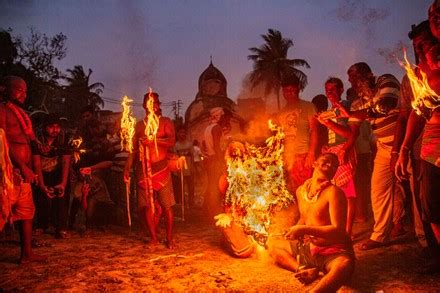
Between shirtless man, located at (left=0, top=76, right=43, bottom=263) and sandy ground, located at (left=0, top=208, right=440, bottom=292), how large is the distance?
22.0 inches

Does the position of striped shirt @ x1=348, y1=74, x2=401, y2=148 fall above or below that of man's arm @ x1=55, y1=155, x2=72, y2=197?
above

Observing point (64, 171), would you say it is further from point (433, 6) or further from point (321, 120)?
point (433, 6)

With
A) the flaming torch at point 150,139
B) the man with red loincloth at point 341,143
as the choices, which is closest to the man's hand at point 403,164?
the man with red loincloth at point 341,143

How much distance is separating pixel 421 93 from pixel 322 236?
1883 mm

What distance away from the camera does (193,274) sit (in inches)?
193

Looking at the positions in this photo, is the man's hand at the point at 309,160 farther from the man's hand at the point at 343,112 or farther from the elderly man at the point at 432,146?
the elderly man at the point at 432,146

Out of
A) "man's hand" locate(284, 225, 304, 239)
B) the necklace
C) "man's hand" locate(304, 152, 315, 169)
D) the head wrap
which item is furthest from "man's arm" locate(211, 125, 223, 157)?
the head wrap

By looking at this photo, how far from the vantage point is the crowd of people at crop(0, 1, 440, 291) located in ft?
13.6

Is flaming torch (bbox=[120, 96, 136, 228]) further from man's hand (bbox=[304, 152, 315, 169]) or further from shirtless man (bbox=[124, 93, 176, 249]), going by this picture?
man's hand (bbox=[304, 152, 315, 169])

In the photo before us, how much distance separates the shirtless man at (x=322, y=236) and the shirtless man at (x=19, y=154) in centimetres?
375

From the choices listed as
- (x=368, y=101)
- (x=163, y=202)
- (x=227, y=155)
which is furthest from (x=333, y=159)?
(x=163, y=202)

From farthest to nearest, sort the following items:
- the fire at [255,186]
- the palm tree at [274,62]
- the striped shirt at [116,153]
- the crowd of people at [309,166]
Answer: the palm tree at [274,62]
the striped shirt at [116,153]
the fire at [255,186]
the crowd of people at [309,166]

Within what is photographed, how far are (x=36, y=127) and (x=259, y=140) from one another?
16.7 feet

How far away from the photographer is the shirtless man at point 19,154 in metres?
5.28
